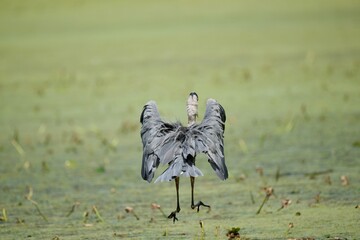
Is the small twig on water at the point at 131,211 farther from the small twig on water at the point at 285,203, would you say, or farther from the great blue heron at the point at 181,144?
the small twig on water at the point at 285,203

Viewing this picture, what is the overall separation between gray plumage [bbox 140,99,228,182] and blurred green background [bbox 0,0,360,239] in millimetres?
367

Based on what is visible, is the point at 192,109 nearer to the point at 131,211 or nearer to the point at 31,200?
the point at 131,211

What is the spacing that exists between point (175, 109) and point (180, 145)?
3736mm

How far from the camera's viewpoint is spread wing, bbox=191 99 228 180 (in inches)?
162

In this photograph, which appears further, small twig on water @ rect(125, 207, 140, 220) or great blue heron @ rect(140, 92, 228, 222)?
small twig on water @ rect(125, 207, 140, 220)

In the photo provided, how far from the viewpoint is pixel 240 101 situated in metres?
8.23

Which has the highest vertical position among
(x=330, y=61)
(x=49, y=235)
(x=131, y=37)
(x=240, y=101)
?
(x=131, y=37)

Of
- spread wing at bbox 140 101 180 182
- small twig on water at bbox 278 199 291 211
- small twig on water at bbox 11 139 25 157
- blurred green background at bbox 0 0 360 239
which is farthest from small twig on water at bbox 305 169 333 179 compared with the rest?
small twig on water at bbox 11 139 25 157

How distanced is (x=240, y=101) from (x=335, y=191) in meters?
3.18

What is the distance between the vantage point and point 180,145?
13.7 ft

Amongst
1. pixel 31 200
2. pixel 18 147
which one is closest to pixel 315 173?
pixel 31 200

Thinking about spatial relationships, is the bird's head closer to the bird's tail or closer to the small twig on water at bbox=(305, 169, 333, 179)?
the bird's tail

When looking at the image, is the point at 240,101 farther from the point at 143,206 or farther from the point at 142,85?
the point at 143,206

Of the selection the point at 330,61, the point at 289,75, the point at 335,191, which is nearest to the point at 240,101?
the point at 289,75
